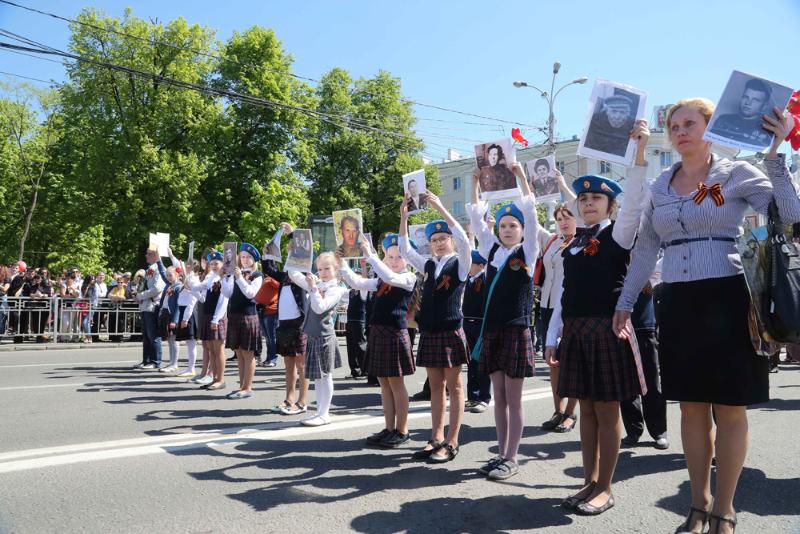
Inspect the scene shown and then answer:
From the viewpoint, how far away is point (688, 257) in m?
3.56

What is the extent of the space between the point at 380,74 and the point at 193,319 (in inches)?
1470

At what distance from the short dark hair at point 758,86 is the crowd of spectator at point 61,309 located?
1636 centimetres

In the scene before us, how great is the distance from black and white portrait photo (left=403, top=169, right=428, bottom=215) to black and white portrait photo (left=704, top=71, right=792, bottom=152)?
11.9 feet

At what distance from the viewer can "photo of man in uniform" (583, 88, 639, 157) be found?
156 inches

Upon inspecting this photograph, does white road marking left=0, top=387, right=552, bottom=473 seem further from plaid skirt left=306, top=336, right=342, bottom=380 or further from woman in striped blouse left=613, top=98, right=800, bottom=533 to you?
woman in striped blouse left=613, top=98, right=800, bottom=533

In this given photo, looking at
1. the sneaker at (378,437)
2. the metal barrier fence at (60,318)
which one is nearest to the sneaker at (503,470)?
the sneaker at (378,437)

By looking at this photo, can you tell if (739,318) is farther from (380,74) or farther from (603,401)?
(380,74)

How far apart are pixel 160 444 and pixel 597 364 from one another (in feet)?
13.2

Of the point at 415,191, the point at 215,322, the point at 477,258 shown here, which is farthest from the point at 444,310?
the point at 215,322

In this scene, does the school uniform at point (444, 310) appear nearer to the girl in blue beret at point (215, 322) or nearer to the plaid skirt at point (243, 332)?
the plaid skirt at point (243, 332)

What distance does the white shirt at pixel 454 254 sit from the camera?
5.59 meters

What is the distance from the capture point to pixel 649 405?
6.12 m

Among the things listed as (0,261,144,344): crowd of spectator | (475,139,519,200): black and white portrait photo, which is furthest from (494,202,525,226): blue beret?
(0,261,144,344): crowd of spectator

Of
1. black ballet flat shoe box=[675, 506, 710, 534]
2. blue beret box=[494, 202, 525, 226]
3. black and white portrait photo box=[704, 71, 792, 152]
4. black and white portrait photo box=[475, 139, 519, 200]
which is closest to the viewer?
black and white portrait photo box=[704, 71, 792, 152]
